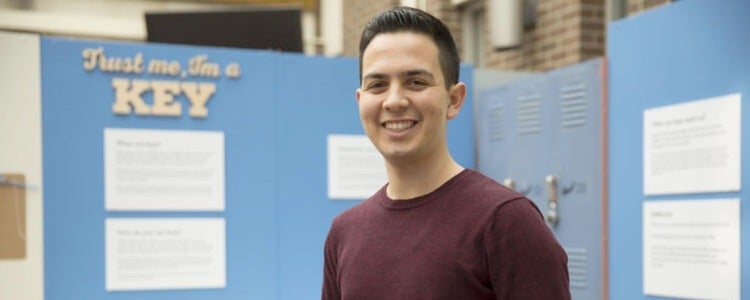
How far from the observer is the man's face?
1.15m

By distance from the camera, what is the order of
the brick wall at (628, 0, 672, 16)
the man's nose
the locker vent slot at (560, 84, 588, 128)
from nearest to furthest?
the man's nose, the locker vent slot at (560, 84, 588, 128), the brick wall at (628, 0, 672, 16)

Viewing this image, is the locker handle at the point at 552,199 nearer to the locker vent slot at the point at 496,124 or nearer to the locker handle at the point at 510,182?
the locker handle at the point at 510,182

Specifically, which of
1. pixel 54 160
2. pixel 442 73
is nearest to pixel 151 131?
pixel 54 160

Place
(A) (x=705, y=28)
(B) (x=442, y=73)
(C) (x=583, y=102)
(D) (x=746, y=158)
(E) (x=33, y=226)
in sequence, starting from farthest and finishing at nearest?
(C) (x=583, y=102) < (E) (x=33, y=226) < (A) (x=705, y=28) < (D) (x=746, y=158) < (B) (x=442, y=73)

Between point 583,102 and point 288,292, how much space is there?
1.37 metres

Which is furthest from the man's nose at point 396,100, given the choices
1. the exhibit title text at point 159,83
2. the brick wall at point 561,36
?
the brick wall at point 561,36

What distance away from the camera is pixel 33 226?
2.59m

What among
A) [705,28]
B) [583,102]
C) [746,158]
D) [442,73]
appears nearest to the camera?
[442,73]

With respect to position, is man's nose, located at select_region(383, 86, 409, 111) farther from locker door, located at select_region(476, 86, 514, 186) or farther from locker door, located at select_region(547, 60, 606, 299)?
locker door, located at select_region(476, 86, 514, 186)

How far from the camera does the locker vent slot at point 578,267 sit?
109 inches

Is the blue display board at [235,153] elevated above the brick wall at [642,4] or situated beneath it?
situated beneath

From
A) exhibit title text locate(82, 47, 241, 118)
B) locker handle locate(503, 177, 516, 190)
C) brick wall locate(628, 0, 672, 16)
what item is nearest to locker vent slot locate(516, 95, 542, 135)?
locker handle locate(503, 177, 516, 190)

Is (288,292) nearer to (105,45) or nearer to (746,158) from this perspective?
(105,45)

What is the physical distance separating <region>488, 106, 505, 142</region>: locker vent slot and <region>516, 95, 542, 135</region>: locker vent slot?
0.36 ft
